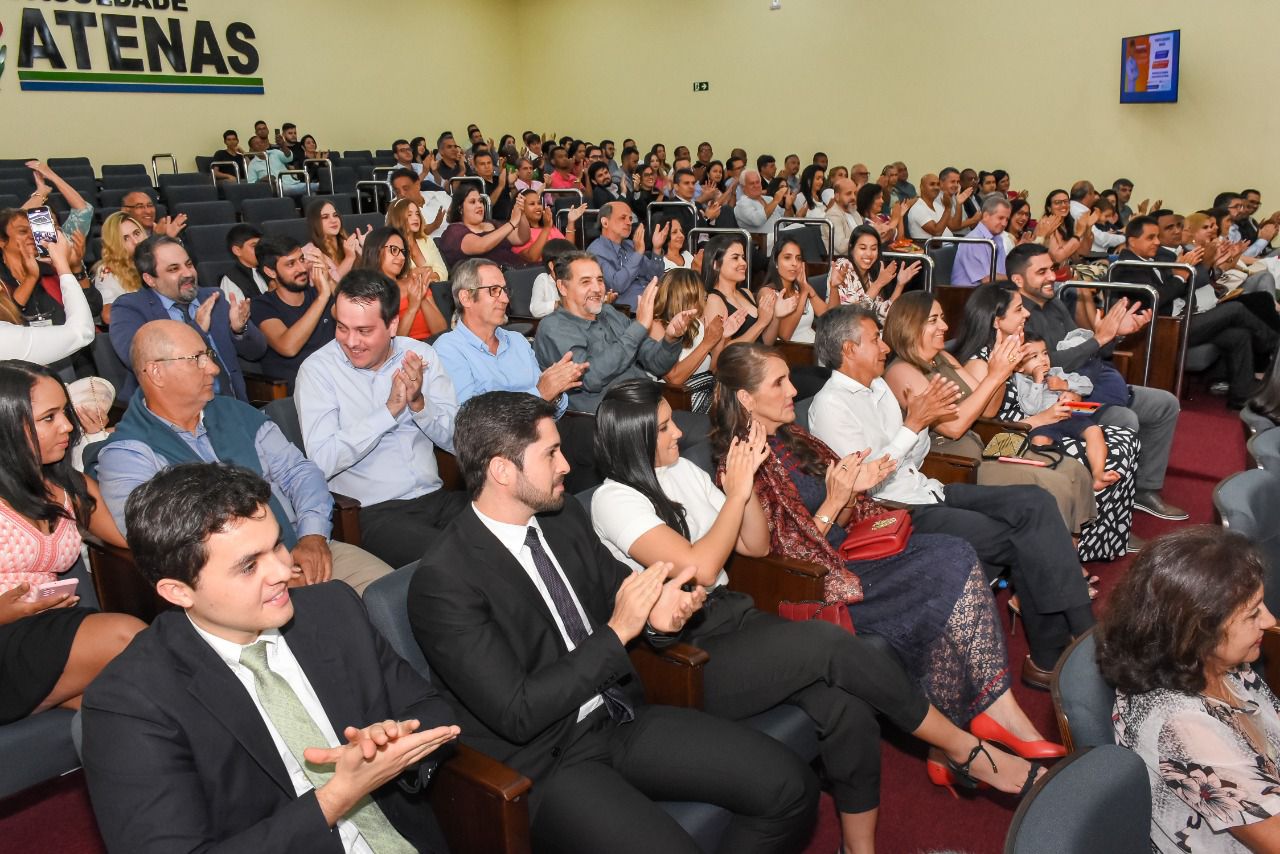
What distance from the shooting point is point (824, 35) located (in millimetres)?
11211

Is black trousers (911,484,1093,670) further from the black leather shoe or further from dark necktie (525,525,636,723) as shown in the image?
the black leather shoe

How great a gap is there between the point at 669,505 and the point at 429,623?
70 centimetres

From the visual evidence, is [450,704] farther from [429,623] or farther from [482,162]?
[482,162]

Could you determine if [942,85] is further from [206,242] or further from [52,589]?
[52,589]

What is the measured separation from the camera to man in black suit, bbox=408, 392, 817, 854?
162cm

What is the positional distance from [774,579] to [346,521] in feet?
3.73

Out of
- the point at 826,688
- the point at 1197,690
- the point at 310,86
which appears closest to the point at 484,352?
the point at 826,688

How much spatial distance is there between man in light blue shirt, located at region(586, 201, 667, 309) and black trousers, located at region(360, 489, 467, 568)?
2.40 m

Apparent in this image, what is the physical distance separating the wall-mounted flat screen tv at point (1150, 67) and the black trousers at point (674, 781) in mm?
9047

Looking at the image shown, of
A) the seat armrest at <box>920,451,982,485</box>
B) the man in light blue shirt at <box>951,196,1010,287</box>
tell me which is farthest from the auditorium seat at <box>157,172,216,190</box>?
the seat armrest at <box>920,451,982,485</box>

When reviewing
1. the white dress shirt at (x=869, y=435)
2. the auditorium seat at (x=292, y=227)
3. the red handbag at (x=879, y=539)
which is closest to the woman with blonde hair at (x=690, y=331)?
the white dress shirt at (x=869, y=435)

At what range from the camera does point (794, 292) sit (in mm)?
4703

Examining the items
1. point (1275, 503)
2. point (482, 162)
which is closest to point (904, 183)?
point (482, 162)

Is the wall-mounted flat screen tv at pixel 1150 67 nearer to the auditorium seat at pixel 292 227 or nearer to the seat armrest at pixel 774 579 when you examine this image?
the auditorium seat at pixel 292 227
